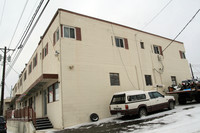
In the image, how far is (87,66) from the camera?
13188 millimetres

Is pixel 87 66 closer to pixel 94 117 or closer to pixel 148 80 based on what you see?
pixel 94 117

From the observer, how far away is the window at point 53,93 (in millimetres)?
12433

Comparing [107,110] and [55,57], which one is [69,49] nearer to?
[55,57]

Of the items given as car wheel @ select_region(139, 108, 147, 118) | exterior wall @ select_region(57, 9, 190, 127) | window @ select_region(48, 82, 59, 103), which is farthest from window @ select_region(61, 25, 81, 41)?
car wheel @ select_region(139, 108, 147, 118)

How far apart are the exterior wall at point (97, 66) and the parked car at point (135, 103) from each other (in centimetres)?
194

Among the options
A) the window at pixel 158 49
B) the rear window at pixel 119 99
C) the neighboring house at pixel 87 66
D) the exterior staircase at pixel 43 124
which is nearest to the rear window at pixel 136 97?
the rear window at pixel 119 99

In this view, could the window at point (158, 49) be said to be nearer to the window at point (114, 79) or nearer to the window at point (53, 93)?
the window at point (114, 79)

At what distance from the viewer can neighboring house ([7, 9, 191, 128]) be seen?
11.9m

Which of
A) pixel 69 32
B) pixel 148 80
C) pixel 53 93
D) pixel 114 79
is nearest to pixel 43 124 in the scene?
pixel 53 93

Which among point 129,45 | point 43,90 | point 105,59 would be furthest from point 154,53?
point 43,90

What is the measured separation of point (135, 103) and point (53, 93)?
619cm

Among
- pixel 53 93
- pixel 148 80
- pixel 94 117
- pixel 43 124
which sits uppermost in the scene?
pixel 148 80

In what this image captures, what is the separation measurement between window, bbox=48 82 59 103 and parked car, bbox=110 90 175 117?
4136 mm

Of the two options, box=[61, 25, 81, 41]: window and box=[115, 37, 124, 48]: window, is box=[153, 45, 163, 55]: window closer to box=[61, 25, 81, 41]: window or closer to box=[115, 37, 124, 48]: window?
box=[115, 37, 124, 48]: window
